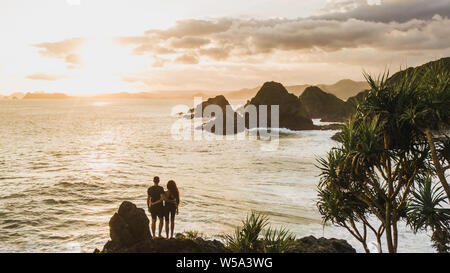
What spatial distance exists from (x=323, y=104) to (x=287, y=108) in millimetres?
36556

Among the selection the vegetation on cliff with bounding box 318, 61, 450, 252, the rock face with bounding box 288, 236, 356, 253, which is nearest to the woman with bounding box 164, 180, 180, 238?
the rock face with bounding box 288, 236, 356, 253

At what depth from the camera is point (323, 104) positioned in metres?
106

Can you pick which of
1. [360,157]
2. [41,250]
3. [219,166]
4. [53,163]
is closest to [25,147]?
[53,163]

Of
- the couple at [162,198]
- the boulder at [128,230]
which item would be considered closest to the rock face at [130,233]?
the boulder at [128,230]

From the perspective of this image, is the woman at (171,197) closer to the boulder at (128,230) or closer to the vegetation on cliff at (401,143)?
the boulder at (128,230)

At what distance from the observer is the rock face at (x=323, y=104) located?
331 ft

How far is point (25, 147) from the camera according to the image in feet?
164

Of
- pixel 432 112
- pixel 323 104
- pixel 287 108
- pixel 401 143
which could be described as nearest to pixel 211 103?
pixel 323 104

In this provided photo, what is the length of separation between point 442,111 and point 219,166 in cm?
2860

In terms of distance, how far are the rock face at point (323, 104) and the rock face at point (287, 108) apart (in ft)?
94.0

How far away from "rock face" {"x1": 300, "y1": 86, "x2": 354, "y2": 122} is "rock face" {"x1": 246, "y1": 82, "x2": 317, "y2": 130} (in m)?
28.7

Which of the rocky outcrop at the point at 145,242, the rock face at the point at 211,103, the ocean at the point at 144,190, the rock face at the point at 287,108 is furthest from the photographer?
the rock face at the point at 211,103
